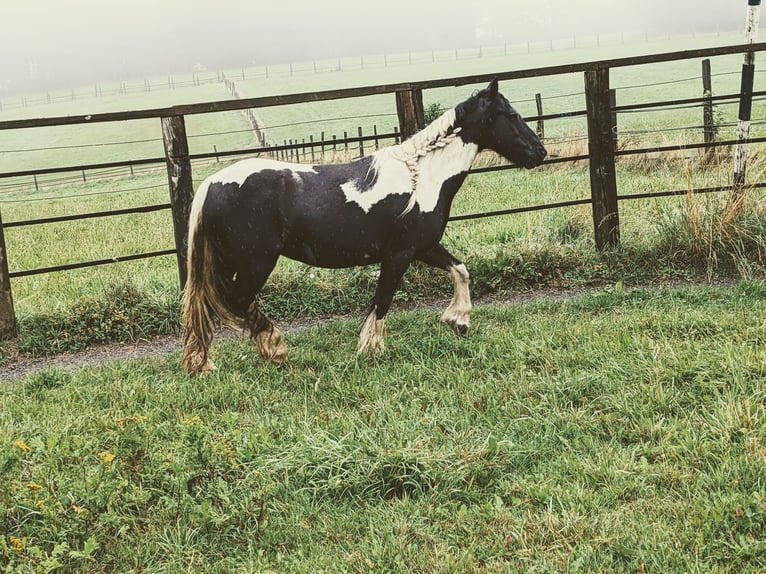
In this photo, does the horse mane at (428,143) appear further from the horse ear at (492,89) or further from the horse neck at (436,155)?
the horse ear at (492,89)

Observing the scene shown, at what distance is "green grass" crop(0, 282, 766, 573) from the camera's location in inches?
116

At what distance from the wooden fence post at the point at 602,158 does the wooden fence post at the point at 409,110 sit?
5.51ft

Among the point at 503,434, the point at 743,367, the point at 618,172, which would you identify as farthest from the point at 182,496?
the point at 618,172

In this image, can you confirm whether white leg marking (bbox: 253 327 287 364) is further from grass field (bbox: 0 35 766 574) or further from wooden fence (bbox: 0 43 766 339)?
wooden fence (bbox: 0 43 766 339)

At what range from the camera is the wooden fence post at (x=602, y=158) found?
280 inches

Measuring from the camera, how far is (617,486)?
3.24 m

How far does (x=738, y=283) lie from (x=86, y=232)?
9442 mm

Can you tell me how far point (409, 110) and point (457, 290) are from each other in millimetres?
2141

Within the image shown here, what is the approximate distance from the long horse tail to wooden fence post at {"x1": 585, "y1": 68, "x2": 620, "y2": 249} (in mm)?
3896

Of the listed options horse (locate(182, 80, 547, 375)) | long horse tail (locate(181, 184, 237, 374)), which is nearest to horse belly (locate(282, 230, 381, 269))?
horse (locate(182, 80, 547, 375))

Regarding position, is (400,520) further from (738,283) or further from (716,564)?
(738,283)

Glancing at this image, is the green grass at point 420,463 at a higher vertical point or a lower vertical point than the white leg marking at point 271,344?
lower

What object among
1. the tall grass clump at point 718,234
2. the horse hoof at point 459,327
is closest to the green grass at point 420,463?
the horse hoof at point 459,327

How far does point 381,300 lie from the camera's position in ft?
17.2
